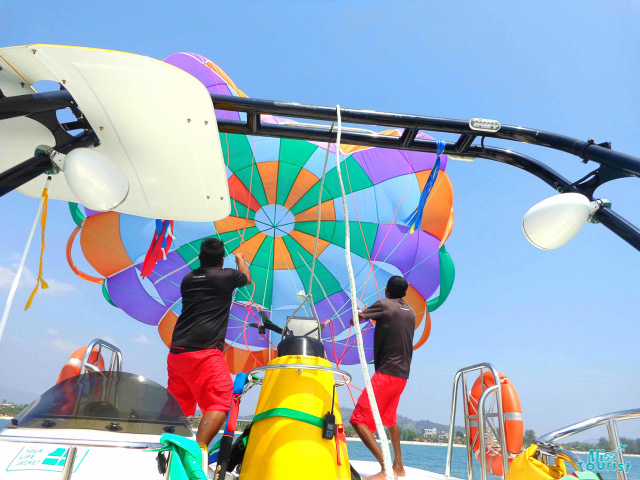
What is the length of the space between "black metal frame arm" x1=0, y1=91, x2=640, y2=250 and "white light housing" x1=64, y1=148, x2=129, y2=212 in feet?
0.49

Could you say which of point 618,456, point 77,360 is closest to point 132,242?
point 77,360

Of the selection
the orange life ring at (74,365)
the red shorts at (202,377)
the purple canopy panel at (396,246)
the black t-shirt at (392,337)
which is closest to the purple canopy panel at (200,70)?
the purple canopy panel at (396,246)

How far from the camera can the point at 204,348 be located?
3.19 m

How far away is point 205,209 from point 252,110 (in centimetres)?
73

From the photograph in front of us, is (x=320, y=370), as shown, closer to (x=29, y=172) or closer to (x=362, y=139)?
(x=362, y=139)

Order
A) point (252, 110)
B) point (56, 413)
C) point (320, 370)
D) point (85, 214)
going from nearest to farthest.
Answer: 1. point (56, 413)
2. point (320, 370)
3. point (252, 110)
4. point (85, 214)

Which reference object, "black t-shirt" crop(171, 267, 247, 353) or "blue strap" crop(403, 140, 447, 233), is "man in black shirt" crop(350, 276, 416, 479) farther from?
"black t-shirt" crop(171, 267, 247, 353)

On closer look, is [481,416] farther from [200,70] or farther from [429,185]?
[200,70]

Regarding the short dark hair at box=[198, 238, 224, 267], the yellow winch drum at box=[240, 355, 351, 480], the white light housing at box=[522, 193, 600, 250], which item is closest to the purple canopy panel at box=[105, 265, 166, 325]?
the short dark hair at box=[198, 238, 224, 267]

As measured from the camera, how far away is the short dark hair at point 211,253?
3.59 metres

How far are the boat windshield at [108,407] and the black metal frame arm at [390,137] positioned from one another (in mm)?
905

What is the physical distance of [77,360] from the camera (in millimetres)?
4004

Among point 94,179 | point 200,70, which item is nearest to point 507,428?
point 94,179

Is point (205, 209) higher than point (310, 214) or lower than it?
lower
